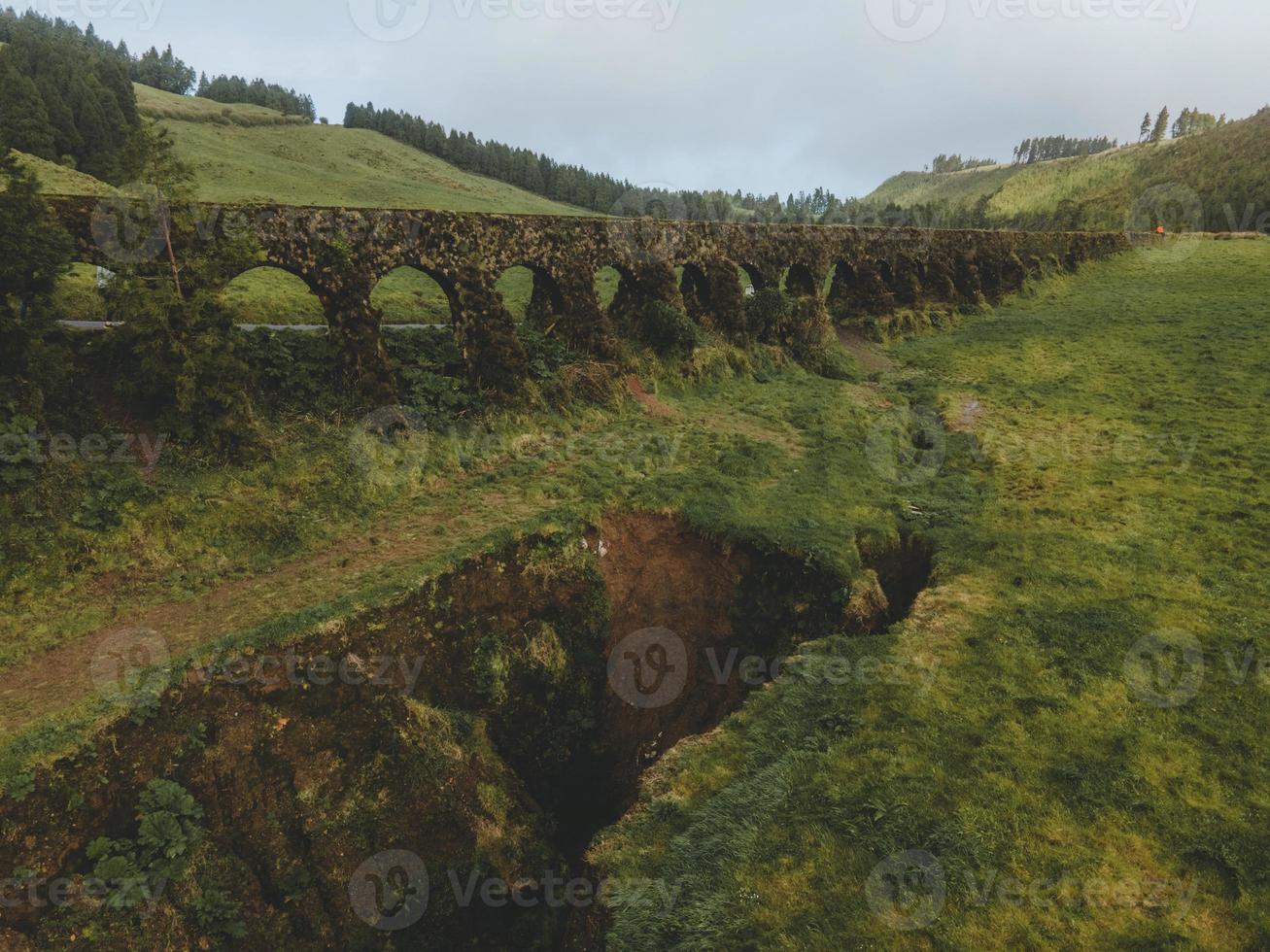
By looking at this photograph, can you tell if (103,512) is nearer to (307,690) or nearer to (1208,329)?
(307,690)

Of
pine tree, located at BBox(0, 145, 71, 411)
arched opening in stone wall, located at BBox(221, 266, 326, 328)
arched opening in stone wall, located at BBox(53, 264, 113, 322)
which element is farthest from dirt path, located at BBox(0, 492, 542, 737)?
arched opening in stone wall, located at BBox(53, 264, 113, 322)

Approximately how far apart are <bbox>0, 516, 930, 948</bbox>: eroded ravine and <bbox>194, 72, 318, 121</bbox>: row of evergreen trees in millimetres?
153107

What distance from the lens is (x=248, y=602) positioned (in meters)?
12.7

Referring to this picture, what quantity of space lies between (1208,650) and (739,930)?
1043 centimetres

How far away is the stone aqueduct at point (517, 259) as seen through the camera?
16.7m

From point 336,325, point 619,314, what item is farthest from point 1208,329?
point 336,325

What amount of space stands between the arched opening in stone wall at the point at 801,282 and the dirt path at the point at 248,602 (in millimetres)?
24487

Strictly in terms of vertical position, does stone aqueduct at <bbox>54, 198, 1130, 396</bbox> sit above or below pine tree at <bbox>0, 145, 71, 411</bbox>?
above

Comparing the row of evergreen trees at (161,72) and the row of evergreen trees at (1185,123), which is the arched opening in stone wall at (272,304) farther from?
the row of evergreen trees at (1185,123)

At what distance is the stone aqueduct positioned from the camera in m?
16.7

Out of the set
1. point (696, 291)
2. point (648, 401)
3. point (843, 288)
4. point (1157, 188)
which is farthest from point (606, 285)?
point (1157, 188)

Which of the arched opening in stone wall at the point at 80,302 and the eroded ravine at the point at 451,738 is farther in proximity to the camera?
the arched opening in stone wall at the point at 80,302

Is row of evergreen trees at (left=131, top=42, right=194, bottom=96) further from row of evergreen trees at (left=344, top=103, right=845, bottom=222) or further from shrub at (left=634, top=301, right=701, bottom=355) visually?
shrub at (left=634, top=301, right=701, bottom=355)

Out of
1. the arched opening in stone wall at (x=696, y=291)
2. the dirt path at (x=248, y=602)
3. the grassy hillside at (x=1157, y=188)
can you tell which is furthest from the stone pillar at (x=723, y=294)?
the grassy hillside at (x=1157, y=188)
